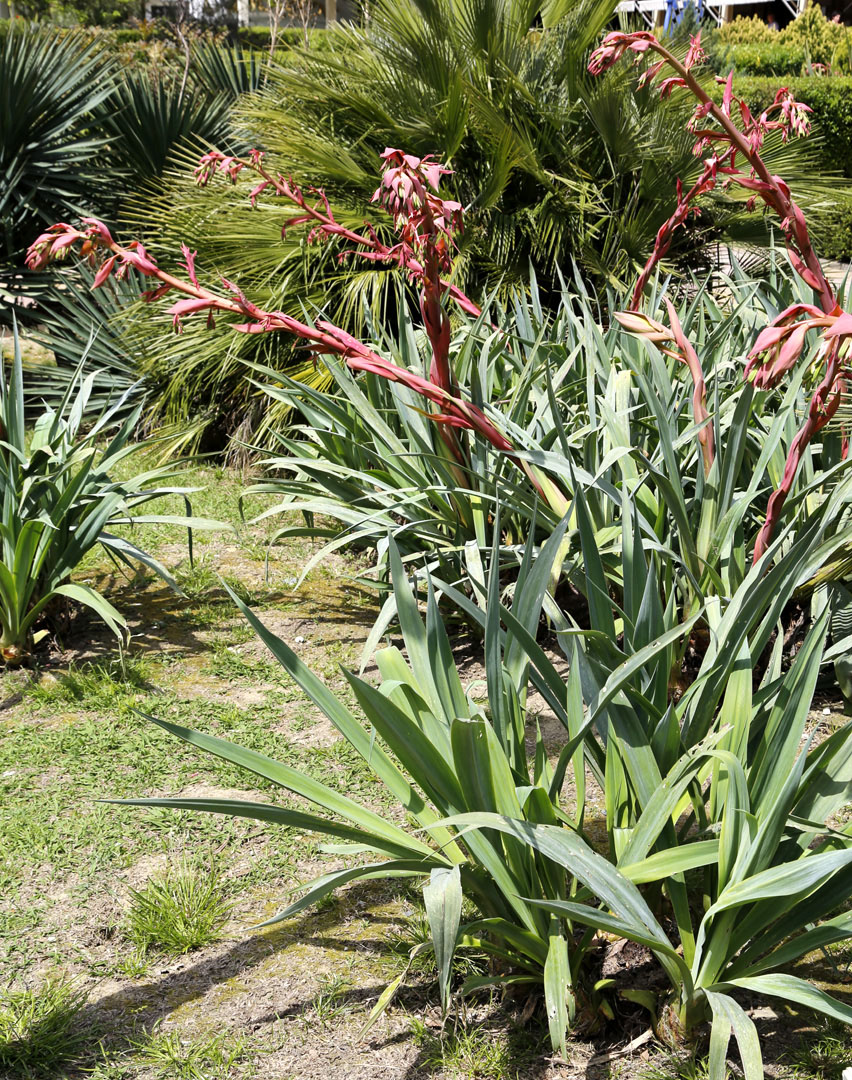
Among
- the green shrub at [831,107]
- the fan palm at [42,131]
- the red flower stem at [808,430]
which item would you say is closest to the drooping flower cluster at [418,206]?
the red flower stem at [808,430]

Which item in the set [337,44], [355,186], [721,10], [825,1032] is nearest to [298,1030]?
[825,1032]

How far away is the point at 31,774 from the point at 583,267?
369cm

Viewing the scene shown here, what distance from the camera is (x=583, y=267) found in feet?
17.5

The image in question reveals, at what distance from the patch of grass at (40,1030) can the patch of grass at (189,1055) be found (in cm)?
13

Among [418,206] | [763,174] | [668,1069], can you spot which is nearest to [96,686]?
[418,206]

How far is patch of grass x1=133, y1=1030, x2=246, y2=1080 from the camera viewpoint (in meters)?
1.87

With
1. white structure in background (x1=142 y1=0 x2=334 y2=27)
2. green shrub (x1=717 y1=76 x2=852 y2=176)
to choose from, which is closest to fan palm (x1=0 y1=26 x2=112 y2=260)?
green shrub (x1=717 y1=76 x2=852 y2=176)

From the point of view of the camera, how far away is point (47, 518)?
3229 millimetres

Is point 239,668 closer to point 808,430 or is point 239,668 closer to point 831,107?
point 808,430

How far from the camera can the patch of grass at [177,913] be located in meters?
2.20

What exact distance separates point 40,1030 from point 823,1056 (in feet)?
4.59

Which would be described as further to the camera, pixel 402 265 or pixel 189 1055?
pixel 402 265

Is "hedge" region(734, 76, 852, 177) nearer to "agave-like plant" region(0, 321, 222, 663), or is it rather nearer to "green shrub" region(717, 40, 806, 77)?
"green shrub" region(717, 40, 806, 77)

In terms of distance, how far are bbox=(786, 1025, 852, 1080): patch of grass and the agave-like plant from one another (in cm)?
219
